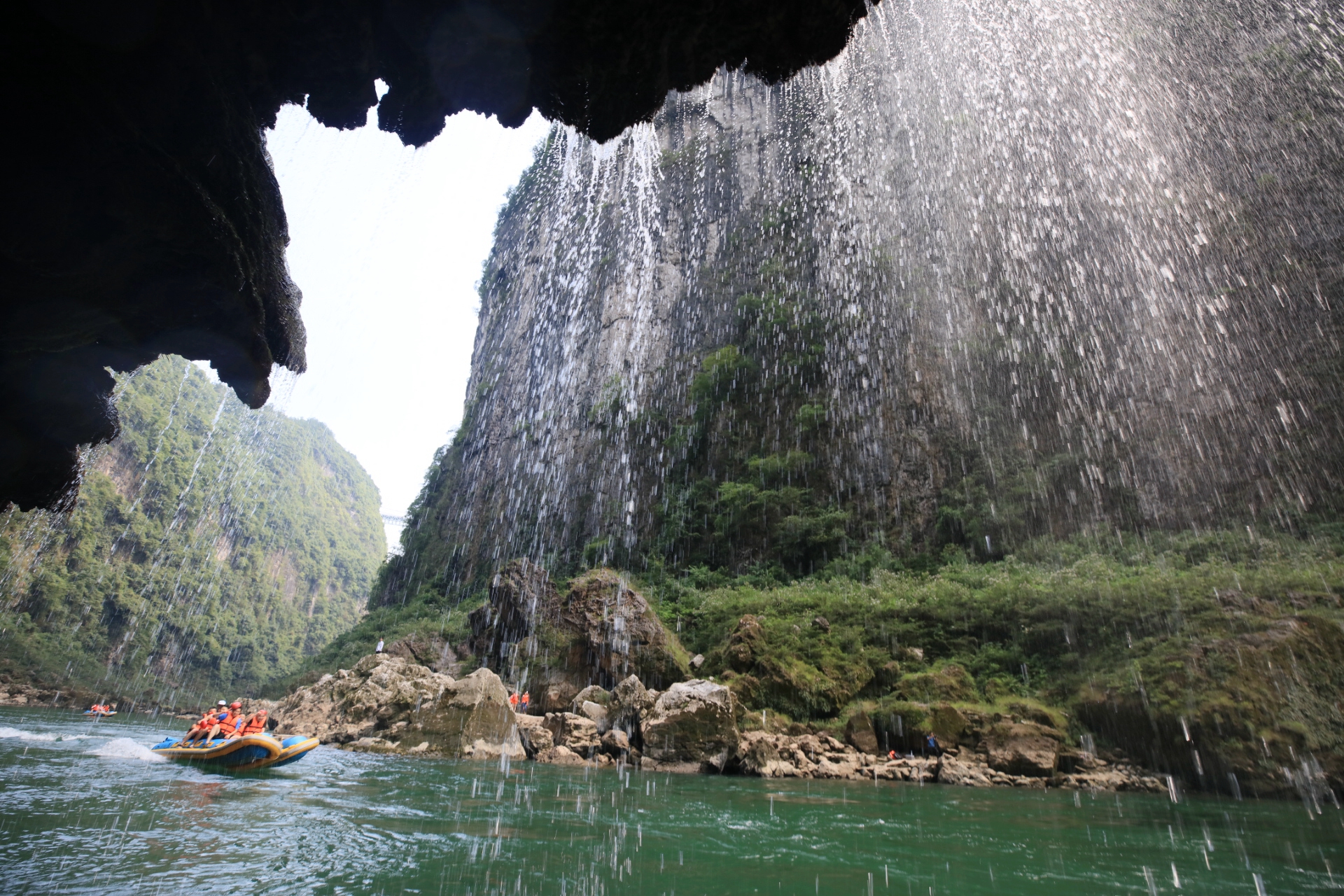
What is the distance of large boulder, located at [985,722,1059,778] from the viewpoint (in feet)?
30.2

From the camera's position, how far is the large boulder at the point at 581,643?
13922 millimetres

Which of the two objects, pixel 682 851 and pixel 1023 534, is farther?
pixel 1023 534

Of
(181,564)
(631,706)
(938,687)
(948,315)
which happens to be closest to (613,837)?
(631,706)

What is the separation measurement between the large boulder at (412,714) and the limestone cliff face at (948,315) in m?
9.62

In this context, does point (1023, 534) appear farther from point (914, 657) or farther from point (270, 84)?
point (270, 84)

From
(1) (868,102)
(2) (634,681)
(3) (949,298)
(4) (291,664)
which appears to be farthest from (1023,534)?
(4) (291,664)

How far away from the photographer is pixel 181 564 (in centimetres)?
4481

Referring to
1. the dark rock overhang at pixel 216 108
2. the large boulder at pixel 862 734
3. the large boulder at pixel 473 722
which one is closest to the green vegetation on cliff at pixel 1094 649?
the large boulder at pixel 862 734

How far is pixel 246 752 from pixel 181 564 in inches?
1916

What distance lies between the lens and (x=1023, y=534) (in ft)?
52.9

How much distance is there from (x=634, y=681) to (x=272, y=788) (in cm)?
614

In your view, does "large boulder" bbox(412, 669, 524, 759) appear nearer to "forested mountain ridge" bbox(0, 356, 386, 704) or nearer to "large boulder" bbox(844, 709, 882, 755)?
"large boulder" bbox(844, 709, 882, 755)

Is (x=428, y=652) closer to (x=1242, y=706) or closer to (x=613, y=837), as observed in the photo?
(x=613, y=837)

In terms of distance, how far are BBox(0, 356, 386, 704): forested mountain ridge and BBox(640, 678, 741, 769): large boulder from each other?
2406cm
